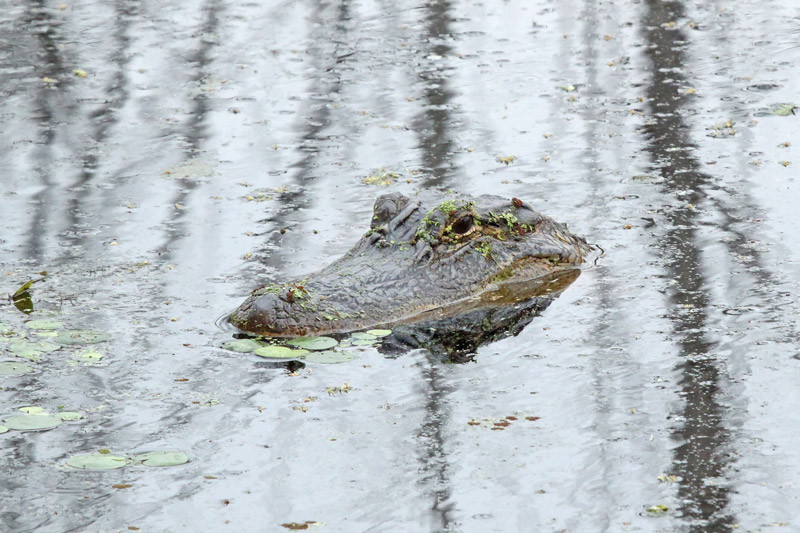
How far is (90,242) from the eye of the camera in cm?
874

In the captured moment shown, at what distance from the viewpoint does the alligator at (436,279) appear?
22.6ft

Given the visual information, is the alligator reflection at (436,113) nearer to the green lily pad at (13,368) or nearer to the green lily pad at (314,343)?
the green lily pad at (314,343)

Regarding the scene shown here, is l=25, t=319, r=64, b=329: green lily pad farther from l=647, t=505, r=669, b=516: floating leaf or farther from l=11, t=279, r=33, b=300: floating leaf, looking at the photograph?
l=647, t=505, r=669, b=516: floating leaf

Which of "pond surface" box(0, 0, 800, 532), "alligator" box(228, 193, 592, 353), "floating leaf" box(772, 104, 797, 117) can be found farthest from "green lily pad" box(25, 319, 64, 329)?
"floating leaf" box(772, 104, 797, 117)

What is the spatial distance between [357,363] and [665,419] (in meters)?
1.66

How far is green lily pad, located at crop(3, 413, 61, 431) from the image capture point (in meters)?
5.74

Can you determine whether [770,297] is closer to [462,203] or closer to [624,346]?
[624,346]

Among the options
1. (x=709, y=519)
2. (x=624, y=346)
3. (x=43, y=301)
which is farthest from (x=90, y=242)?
(x=709, y=519)

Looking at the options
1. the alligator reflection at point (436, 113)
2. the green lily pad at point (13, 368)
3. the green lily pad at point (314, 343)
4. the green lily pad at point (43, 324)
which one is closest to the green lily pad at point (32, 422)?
the green lily pad at point (13, 368)

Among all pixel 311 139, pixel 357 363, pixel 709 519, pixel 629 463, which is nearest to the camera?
pixel 709 519

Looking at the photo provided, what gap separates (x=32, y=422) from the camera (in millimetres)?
5781

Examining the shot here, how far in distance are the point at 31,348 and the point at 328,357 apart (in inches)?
64.7

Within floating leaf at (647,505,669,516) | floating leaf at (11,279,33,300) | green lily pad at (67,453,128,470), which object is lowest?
floating leaf at (11,279,33,300)

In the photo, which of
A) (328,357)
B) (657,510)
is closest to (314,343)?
(328,357)
